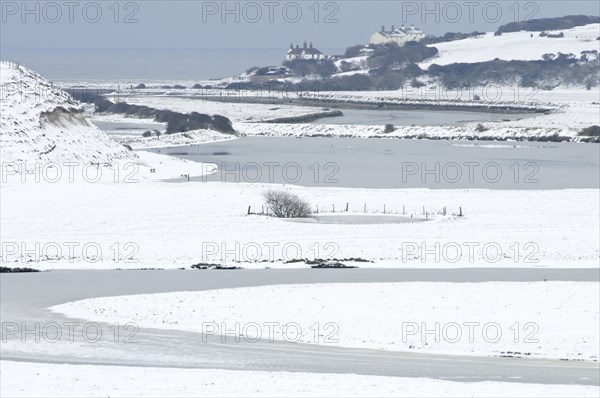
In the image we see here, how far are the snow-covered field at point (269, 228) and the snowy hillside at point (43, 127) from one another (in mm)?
6488

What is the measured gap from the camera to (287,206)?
37656mm

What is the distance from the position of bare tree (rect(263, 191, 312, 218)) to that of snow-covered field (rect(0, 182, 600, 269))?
0.84 meters

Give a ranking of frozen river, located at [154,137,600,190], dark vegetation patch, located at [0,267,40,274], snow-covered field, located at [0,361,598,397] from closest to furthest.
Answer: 1. snow-covered field, located at [0,361,598,397]
2. dark vegetation patch, located at [0,267,40,274]
3. frozen river, located at [154,137,600,190]

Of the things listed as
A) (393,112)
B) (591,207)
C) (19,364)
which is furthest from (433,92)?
(19,364)

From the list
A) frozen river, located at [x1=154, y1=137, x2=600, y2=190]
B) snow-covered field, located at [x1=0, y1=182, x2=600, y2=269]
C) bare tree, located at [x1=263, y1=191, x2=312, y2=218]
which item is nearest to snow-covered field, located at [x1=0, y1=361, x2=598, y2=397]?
snow-covered field, located at [x1=0, y1=182, x2=600, y2=269]

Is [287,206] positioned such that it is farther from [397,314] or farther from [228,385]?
[228,385]

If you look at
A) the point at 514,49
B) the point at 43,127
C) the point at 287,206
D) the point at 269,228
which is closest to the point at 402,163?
the point at 43,127

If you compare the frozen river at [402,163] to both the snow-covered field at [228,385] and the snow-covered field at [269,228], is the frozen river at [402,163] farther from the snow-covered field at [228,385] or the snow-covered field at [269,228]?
the snow-covered field at [228,385]

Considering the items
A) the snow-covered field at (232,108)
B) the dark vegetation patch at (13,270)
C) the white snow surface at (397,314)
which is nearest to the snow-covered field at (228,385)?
the white snow surface at (397,314)

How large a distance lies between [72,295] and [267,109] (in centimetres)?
8704

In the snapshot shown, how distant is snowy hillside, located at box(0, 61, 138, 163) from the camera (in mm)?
52188

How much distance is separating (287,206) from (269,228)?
2.53 meters

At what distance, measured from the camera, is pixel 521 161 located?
57250 millimetres

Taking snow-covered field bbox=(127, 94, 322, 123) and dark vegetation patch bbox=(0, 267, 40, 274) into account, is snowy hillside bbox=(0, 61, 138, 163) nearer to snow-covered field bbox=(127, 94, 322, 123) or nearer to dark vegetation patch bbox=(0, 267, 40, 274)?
dark vegetation patch bbox=(0, 267, 40, 274)
